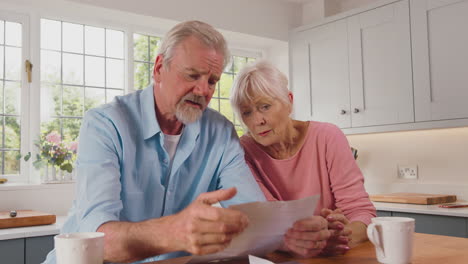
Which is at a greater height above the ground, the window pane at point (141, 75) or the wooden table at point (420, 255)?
the window pane at point (141, 75)

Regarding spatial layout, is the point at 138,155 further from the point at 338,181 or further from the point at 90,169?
the point at 338,181

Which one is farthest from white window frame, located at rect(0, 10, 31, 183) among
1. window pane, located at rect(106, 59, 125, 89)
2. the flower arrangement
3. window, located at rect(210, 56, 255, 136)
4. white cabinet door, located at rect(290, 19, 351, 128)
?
white cabinet door, located at rect(290, 19, 351, 128)

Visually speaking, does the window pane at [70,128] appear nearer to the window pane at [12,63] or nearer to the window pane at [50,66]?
the window pane at [50,66]

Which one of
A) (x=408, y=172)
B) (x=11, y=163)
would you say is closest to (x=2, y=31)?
(x=11, y=163)

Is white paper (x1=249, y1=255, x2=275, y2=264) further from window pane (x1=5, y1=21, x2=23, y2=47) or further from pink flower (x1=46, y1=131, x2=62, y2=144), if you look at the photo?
window pane (x1=5, y1=21, x2=23, y2=47)

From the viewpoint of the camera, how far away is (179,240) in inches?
36.1

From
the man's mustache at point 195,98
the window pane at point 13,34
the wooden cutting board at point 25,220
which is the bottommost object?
the wooden cutting board at point 25,220

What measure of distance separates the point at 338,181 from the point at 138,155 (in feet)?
2.38

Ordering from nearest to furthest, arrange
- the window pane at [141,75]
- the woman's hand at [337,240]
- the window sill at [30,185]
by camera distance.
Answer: the woman's hand at [337,240] → the window sill at [30,185] → the window pane at [141,75]

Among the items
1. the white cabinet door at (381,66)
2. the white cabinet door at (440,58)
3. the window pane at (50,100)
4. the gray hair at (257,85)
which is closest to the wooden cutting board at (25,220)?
the window pane at (50,100)

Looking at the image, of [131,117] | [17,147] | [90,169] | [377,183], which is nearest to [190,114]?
[131,117]

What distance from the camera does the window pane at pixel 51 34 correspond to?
10.6 feet

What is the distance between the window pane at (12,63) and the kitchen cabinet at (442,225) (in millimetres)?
2802

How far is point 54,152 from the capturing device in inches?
117
